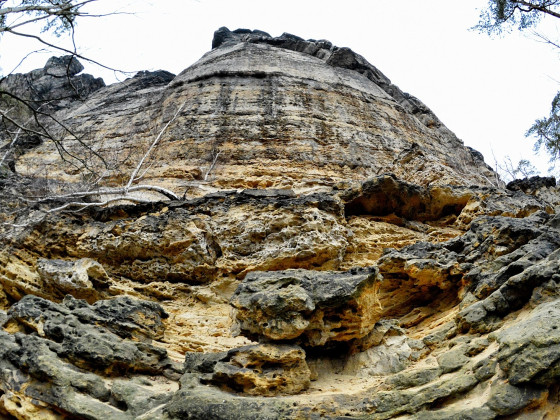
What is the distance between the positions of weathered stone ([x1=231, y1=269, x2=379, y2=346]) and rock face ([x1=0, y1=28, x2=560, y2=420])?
0.03m

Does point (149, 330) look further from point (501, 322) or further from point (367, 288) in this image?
point (501, 322)

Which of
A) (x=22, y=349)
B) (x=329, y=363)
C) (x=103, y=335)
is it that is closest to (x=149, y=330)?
(x=103, y=335)

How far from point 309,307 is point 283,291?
1.49ft

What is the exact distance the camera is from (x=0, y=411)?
20.3 ft

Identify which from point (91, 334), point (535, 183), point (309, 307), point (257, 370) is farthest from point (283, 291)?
point (535, 183)

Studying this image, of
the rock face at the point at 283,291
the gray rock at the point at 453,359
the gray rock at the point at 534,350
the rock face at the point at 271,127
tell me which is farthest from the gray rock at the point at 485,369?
the rock face at the point at 271,127

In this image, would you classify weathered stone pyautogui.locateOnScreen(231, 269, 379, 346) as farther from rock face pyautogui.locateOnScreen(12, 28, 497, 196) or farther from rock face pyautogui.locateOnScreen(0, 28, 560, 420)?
rock face pyautogui.locateOnScreen(12, 28, 497, 196)

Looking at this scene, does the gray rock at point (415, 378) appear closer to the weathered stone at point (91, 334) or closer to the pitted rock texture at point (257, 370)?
the pitted rock texture at point (257, 370)

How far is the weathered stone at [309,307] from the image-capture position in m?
6.44

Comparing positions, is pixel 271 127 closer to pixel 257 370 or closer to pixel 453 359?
pixel 257 370

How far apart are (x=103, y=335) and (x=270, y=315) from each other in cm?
255

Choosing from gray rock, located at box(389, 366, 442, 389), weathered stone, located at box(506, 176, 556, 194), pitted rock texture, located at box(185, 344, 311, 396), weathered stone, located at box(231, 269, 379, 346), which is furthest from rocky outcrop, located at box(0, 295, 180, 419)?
weathered stone, located at box(506, 176, 556, 194)

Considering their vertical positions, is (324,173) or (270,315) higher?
(324,173)

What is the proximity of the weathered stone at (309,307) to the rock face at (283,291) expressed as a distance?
0.09ft
